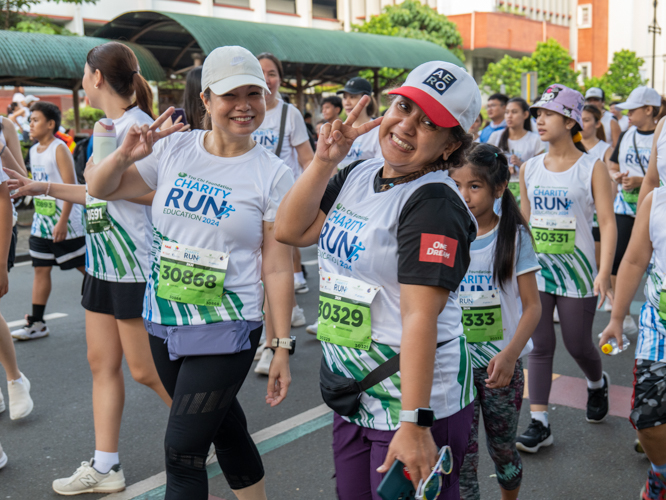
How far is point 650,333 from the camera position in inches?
114

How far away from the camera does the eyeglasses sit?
5.83 ft

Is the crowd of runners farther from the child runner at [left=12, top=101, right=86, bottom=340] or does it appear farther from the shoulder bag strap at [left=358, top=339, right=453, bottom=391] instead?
the child runner at [left=12, top=101, right=86, bottom=340]

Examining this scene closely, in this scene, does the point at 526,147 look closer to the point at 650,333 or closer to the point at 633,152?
the point at 633,152

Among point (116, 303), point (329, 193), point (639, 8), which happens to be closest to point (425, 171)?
point (329, 193)

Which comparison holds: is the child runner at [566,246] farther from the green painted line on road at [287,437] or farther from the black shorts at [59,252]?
the black shorts at [59,252]

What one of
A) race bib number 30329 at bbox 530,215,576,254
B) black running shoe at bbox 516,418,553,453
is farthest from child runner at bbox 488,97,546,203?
black running shoe at bbox 516,418,553,453

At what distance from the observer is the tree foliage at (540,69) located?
39.8 m

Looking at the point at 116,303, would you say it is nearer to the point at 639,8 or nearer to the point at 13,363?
the point at 13,363

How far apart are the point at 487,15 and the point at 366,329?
173 feet

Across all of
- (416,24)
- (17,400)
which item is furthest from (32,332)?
(416,24)

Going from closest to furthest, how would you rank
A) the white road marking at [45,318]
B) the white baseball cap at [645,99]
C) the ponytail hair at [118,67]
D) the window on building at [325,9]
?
the ponytail hair at [118,67] < the white road marking at [45,318] < the white baseball cap at [645,99] < the window on building at [325,9]

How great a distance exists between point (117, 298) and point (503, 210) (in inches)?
71.6

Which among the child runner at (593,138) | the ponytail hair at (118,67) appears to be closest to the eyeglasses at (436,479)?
the ponytail hair at (118,67)

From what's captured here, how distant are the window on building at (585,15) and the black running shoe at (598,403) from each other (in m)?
72.5
